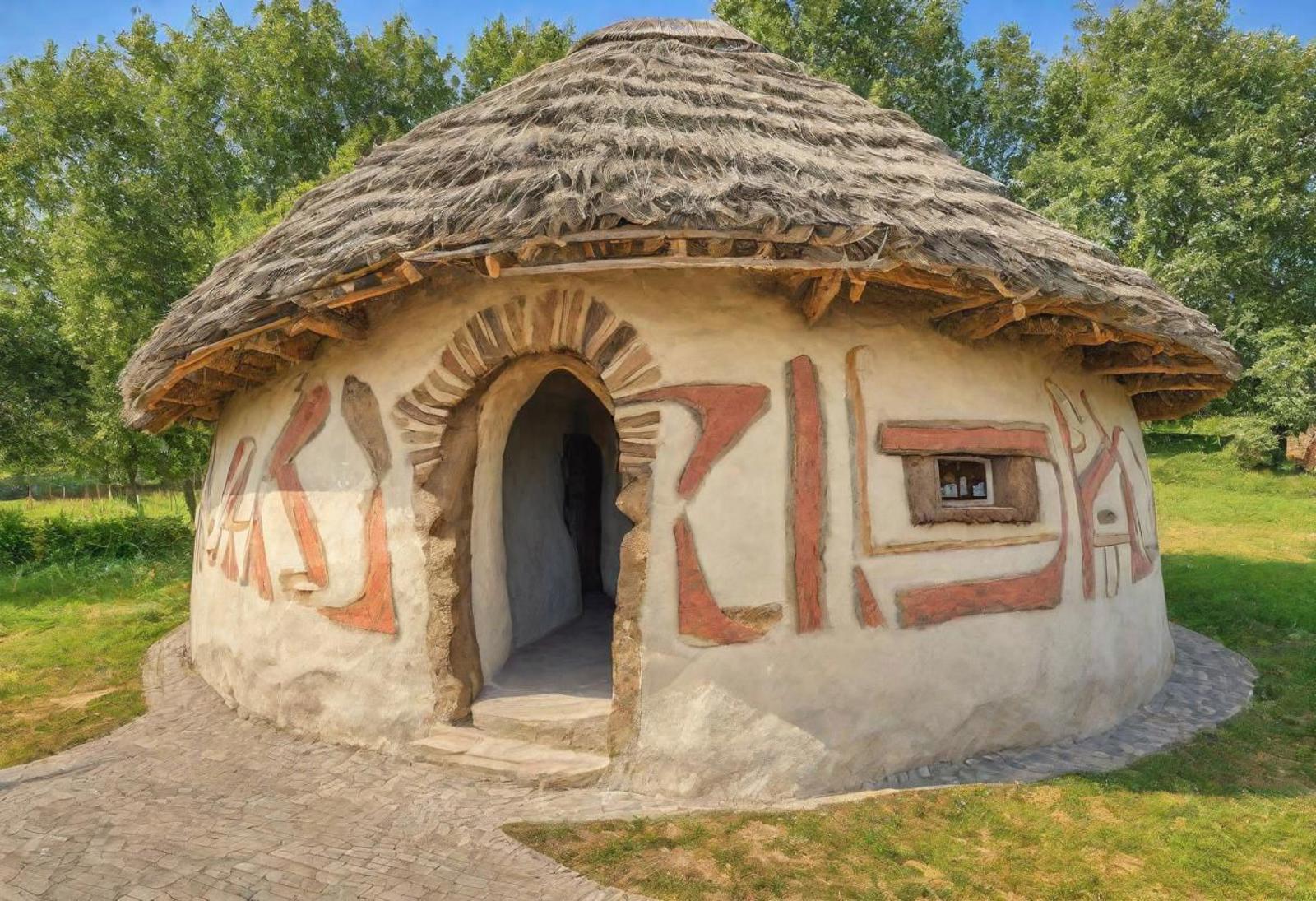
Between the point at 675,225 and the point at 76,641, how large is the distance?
23.7 feet

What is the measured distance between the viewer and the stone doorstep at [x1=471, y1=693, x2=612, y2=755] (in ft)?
13.1

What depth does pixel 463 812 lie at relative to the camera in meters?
3.62

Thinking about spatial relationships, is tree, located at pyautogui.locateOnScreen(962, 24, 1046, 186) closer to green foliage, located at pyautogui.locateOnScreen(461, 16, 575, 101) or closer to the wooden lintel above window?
green foliage, located at pyautogui.locateOnScreen(461, 16, 575, 101)

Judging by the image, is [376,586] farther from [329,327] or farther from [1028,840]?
[1028,840]

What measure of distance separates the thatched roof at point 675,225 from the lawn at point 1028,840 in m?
2.34

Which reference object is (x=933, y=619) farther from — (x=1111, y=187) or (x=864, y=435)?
(x=1111, y=187)

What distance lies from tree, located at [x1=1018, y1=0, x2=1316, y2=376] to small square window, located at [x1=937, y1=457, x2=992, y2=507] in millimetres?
12830

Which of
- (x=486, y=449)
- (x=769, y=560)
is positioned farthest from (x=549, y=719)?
(x=486, y=449)

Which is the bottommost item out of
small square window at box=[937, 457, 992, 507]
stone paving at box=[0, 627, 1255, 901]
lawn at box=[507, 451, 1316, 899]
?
lawn at box=[507, 451, 1316, 899]

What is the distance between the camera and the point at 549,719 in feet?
13.5

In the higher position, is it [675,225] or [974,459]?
[675,225]

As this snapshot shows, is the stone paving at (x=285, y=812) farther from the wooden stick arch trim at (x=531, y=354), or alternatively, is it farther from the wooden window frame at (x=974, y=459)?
the wooden stick arch trim at (x=531, y=354)

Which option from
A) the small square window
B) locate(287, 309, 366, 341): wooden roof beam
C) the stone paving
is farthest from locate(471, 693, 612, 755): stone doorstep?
the small square window

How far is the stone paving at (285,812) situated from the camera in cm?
304
